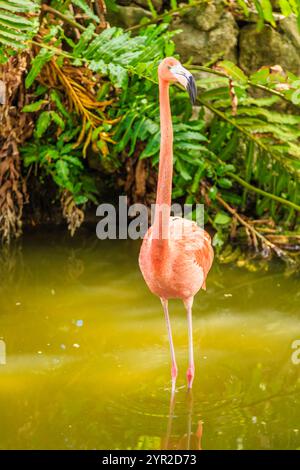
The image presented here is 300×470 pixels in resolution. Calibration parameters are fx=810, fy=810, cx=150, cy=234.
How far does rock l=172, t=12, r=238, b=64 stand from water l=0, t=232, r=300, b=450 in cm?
186

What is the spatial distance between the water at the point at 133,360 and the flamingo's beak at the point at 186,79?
1.31 m

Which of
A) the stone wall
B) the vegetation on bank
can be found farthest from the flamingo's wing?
the stone wall

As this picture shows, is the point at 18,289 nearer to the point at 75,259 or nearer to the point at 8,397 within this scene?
the point at 75,259

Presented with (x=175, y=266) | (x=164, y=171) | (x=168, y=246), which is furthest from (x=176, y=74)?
(x=175, y=266)

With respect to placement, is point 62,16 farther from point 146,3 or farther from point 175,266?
point 175,266

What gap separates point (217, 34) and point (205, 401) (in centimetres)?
374

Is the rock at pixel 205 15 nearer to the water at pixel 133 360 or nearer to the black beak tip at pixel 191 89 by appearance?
the water at pixel 133 360

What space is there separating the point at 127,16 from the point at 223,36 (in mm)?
783

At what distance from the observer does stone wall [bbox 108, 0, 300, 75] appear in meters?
6.45

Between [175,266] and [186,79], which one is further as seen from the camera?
[175,266]

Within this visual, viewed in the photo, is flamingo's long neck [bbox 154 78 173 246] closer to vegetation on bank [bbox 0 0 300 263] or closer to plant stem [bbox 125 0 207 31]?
vegetation on bank [bbox 0 0 300 263]

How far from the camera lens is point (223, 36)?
21.3 ft

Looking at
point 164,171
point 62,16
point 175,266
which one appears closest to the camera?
point 164,171

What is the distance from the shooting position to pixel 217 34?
646cm
